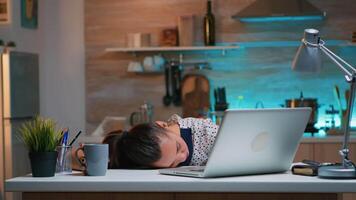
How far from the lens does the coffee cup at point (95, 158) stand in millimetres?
2256

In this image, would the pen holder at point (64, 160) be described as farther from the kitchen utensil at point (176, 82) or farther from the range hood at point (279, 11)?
the kitchen utensil at point (176, 82)

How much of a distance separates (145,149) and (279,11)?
11.0 feet

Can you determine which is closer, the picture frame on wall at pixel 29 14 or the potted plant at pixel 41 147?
the potted plant at pixel 41 147

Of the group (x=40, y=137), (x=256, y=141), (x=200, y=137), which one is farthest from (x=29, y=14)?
(x=256, y=141)

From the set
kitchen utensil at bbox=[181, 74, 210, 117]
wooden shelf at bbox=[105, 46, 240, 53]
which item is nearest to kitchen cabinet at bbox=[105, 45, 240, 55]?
wooden shelf at bbox=[105, 46, 240, 53]

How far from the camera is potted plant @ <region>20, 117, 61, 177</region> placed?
7.34 feet

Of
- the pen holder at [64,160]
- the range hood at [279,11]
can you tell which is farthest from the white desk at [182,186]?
the range hood at [279,11]

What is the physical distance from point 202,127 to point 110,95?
317 cm

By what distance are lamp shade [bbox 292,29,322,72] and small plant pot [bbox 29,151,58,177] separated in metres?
0.94

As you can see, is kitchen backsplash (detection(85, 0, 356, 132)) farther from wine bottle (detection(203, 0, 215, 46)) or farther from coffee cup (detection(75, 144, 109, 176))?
coffee cup (detection(75, 144, 109, 176))

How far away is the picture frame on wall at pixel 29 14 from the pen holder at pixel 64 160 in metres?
3.68

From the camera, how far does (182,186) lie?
207 centimetres

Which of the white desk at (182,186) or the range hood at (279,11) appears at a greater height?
the range hood at (279,11)

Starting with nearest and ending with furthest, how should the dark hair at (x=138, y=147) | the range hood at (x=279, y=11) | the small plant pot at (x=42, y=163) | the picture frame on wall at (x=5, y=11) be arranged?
the small plant pot at (x=42, y=163)
the dark hair at (x=138, y=147)
the range hood at (x=279, y=11)
the picture frame on wall at (x=5, y=11)
